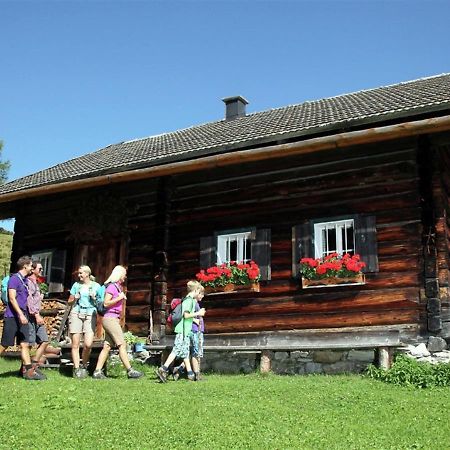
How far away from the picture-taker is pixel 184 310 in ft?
29.7

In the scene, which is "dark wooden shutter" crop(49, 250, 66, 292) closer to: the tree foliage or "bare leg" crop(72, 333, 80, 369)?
"bare leg" crop(72, 333, 80, 369)

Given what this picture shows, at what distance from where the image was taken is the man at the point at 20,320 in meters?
8.16

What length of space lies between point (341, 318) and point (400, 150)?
3.03m

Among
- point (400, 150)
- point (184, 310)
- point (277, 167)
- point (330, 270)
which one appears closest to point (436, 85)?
point (400, 150)

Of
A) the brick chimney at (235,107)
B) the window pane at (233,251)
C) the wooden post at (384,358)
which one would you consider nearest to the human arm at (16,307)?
the window pane at (233,251)

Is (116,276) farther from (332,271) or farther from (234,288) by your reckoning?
(332,271)

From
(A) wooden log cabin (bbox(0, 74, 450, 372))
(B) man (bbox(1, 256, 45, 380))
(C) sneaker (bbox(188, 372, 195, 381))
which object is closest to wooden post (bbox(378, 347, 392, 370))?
(A) wooden log cabin (bbox(0, 74, 450, 372))

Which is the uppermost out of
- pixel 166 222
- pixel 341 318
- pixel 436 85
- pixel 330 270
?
pixel 436 85

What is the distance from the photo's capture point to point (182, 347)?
29.0 feet

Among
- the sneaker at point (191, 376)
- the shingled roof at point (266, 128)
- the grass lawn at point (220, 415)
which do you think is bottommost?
the grass lawn at point (220, 415)

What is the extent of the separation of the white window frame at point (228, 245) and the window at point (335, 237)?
1.05 m

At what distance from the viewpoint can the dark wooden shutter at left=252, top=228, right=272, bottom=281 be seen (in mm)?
11336

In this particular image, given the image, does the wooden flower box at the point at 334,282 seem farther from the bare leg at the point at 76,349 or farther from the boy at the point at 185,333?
the bare leg at the point at 76,349

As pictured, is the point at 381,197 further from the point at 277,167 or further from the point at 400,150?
the point at 277,167
